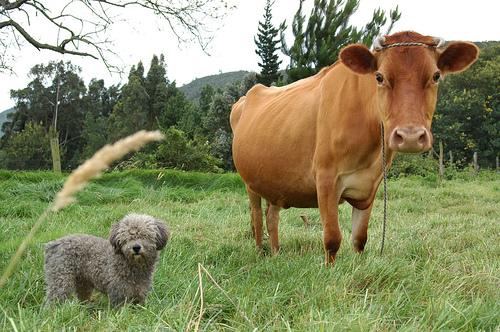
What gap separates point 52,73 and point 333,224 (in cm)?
6270

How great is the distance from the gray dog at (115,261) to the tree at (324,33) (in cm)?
2779

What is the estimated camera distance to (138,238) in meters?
3.41

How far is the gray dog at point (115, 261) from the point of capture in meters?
3.37

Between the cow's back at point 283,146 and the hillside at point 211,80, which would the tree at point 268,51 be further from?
the hillside at point 211,80

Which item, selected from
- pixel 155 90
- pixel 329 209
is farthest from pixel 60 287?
pixel 155 90

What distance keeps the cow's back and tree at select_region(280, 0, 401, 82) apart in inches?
1001

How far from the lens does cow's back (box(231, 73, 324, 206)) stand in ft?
14.4


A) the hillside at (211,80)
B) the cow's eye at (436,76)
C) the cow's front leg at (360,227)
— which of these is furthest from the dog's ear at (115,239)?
the hillside at (211,80)

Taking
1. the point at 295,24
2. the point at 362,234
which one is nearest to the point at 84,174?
the point at 362,234

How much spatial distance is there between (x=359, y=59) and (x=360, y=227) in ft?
4.99

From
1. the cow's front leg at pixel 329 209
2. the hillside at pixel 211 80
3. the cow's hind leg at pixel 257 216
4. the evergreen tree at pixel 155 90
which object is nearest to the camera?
the cow's front leg at pixel 329 209

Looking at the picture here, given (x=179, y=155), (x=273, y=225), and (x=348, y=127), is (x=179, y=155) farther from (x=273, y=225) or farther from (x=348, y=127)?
(x=348, y=127)

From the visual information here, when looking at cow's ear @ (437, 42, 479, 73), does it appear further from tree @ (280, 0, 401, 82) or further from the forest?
tree @ (280, 0, 401, 82)

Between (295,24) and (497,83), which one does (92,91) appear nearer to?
(295,24)
